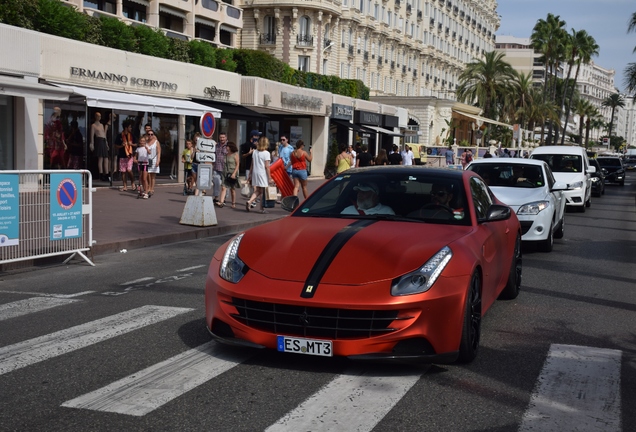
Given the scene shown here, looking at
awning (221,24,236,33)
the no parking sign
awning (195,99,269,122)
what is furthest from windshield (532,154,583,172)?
awning (221,24,236,33)

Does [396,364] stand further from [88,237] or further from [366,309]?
[88,237]

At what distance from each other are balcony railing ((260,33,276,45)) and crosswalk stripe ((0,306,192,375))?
55.5m

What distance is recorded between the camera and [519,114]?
91.0m

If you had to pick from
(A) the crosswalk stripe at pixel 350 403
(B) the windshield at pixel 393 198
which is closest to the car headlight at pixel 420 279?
(A) the crosswalk stripe at pixel 350 403

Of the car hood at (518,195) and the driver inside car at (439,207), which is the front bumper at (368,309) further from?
the car hood at (518,195)

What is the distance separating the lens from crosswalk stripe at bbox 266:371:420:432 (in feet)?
14.8

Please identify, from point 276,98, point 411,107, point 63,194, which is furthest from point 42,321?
point 411,107

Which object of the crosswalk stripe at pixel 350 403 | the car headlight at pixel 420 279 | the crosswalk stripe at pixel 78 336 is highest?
the car headlight at pixel 420 279

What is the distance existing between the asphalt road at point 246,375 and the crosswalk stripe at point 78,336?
0.02m

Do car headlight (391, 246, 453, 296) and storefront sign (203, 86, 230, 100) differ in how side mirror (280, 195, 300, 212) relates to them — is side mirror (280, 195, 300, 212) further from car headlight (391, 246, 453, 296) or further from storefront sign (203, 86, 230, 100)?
storefront sign (203, 86, 230, 100)

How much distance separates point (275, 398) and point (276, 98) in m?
33.4

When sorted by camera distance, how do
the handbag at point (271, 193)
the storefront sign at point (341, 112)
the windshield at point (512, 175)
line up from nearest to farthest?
the windshield at point (512, 175)
the handbag at point (271, 193)
the storefront sign at point (341, 112)

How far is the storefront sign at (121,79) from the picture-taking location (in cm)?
2478

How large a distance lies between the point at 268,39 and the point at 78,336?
5700 centimetres
